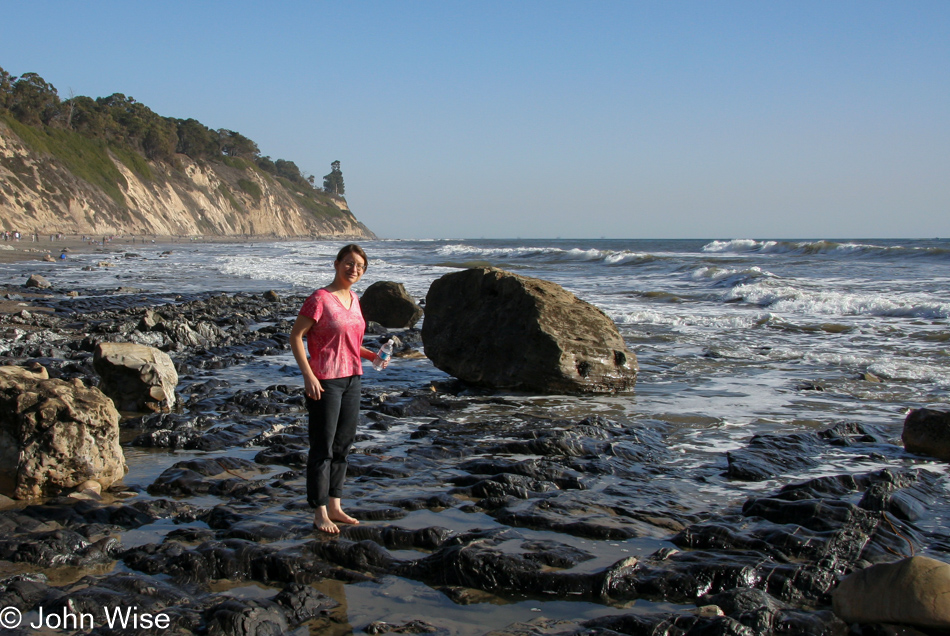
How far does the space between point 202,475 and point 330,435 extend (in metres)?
1.52

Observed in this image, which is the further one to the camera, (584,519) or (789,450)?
(789,450)

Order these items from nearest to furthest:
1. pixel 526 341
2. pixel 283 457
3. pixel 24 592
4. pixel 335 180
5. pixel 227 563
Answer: pixel 24 592 < pixel 227 563 < pixel 283 457 < pixel 526 341 < pixel 335 180

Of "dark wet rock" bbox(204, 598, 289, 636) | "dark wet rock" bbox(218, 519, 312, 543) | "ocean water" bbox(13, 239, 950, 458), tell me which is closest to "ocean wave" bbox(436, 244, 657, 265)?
"ocean water" bbox(13, 239, 950, 458)

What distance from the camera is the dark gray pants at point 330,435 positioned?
4.30 meters

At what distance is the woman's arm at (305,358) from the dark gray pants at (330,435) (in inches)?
4.1

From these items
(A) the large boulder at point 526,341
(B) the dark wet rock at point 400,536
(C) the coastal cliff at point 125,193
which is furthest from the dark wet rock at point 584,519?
(C) the coastal cliff at point 125,193

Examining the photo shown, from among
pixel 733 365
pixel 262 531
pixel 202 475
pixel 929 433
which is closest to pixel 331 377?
pixel 262 531

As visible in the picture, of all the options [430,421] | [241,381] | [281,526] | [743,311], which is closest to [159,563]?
[281,526]

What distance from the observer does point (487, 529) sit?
4.23 m

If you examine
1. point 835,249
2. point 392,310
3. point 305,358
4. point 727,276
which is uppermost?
point 835,249

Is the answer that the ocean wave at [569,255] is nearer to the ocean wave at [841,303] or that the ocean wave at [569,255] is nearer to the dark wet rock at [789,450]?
the ocean wave at [841,303]

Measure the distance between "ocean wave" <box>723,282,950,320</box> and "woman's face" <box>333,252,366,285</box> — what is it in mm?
14713

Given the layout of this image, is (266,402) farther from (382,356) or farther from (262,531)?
(262,531)

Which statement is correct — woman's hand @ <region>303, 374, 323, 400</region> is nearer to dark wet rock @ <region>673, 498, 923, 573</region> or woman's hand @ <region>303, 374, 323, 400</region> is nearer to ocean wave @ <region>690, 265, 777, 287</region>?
dark wet rock @ <region>673, 498, 923, 573</region>
